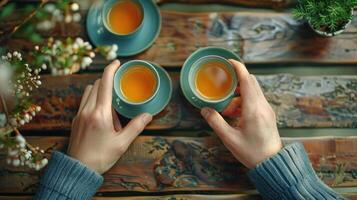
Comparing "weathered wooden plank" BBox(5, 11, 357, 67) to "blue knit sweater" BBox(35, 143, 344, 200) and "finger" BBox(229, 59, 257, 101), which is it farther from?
"blue knit sweater" BBox(35, 143, 344, 200)

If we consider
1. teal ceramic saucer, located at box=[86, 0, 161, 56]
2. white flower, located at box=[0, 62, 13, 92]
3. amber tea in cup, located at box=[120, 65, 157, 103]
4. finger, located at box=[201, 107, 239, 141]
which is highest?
white flower, located at box=[0, 62, 13, 92]

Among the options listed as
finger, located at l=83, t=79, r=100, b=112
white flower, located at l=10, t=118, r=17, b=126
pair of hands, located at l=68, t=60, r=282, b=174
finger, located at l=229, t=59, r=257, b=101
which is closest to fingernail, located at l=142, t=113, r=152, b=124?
pair of hands, located at l=68, t=60, r=282, b=174

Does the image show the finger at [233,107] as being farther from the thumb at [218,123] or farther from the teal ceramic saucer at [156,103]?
the teal ceramic saucer at [156,103]

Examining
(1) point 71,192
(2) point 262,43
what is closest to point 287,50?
(2) point 262,43

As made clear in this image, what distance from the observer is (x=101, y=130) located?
1.01 m

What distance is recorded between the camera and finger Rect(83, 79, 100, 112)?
103 cm

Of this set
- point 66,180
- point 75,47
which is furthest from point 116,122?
point 75,47

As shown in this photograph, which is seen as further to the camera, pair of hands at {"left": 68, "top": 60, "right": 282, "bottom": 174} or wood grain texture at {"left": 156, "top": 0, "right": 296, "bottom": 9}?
wood grain texture at {"left": 156, "top": 0, "right": 296, "bottom": 9}

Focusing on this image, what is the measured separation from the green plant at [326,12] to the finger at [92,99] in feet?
1.56

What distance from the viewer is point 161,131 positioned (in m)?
1.11

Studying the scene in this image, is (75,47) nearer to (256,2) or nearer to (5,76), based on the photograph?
(5,76)

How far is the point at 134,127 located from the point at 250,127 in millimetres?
254

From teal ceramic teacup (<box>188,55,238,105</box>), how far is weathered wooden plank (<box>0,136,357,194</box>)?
113 millimetres

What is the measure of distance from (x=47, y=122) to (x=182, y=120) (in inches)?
12.5
